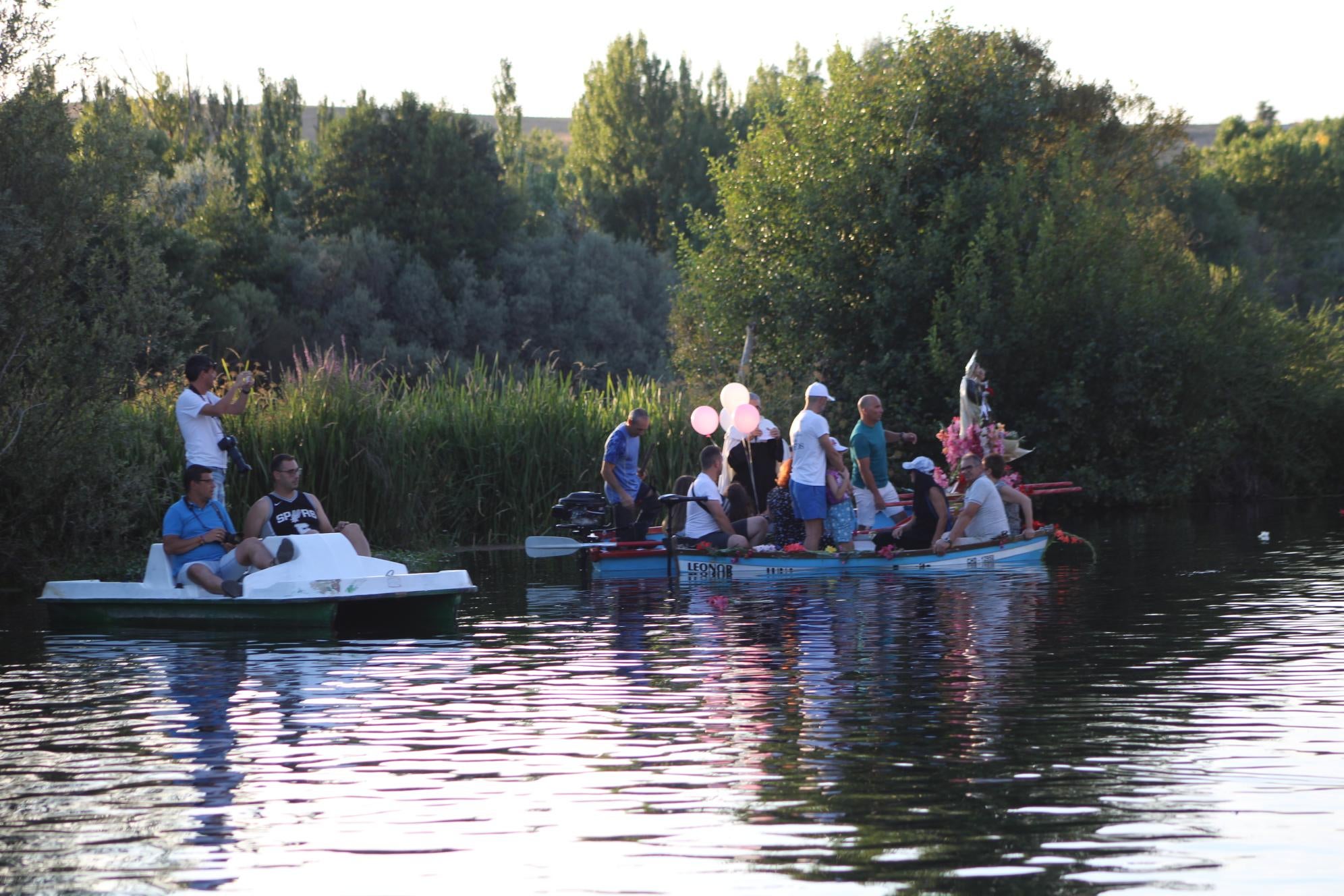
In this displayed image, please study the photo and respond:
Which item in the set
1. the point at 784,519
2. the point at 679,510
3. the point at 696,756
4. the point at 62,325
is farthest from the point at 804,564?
the point at 696,756

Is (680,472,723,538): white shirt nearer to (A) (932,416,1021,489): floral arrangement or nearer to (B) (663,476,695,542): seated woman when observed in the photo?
(B) (663,476,695,542): seated woman

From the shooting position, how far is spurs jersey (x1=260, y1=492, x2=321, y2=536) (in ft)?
53.2

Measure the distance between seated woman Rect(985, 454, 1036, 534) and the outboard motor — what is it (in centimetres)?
477

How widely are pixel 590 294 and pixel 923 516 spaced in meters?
40.9

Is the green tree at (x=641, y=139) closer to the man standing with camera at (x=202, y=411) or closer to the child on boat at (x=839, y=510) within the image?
the child on boat at (x=839, y=510)

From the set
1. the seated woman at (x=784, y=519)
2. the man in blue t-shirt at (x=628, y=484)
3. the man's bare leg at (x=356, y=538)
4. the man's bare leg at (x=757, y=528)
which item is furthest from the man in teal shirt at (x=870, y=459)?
the man's bare leg at (x=356, y=538)

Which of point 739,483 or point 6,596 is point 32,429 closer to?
point 6,596

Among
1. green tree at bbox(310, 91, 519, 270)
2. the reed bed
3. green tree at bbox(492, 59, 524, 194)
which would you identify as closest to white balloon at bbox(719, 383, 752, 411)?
the reed bed

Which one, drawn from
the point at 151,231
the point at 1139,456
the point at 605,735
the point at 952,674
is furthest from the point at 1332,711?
the point at 151,231

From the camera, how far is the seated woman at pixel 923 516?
813 inches

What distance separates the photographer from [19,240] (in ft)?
68.2

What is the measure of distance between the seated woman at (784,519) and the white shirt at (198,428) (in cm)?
694

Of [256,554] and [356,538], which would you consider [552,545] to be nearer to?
[356,538]

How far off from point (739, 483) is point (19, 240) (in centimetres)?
887
